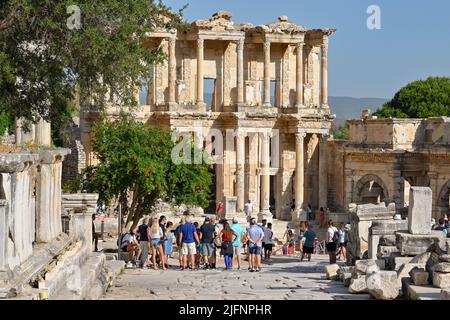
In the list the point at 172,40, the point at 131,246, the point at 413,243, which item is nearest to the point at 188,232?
the point at 131,246

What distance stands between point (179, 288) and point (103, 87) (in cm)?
520

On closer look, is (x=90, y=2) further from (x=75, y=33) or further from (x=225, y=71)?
(x=225, y=71)

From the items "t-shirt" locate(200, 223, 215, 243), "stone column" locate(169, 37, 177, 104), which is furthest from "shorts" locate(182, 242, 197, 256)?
"stone column" locate(169, 37, 177, 104)

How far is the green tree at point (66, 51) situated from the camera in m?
18.0

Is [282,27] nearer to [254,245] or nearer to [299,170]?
[299,170]

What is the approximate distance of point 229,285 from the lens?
16.4 metres

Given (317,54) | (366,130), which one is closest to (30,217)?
(366,130)

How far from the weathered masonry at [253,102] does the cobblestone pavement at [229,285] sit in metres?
22.2

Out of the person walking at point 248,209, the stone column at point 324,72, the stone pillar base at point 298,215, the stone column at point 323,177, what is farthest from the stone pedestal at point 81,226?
the stone column at point 324,72

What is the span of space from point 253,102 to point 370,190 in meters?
6.37

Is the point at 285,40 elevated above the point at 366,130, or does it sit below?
above

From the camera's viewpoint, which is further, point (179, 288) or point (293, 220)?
point (293, 220)
